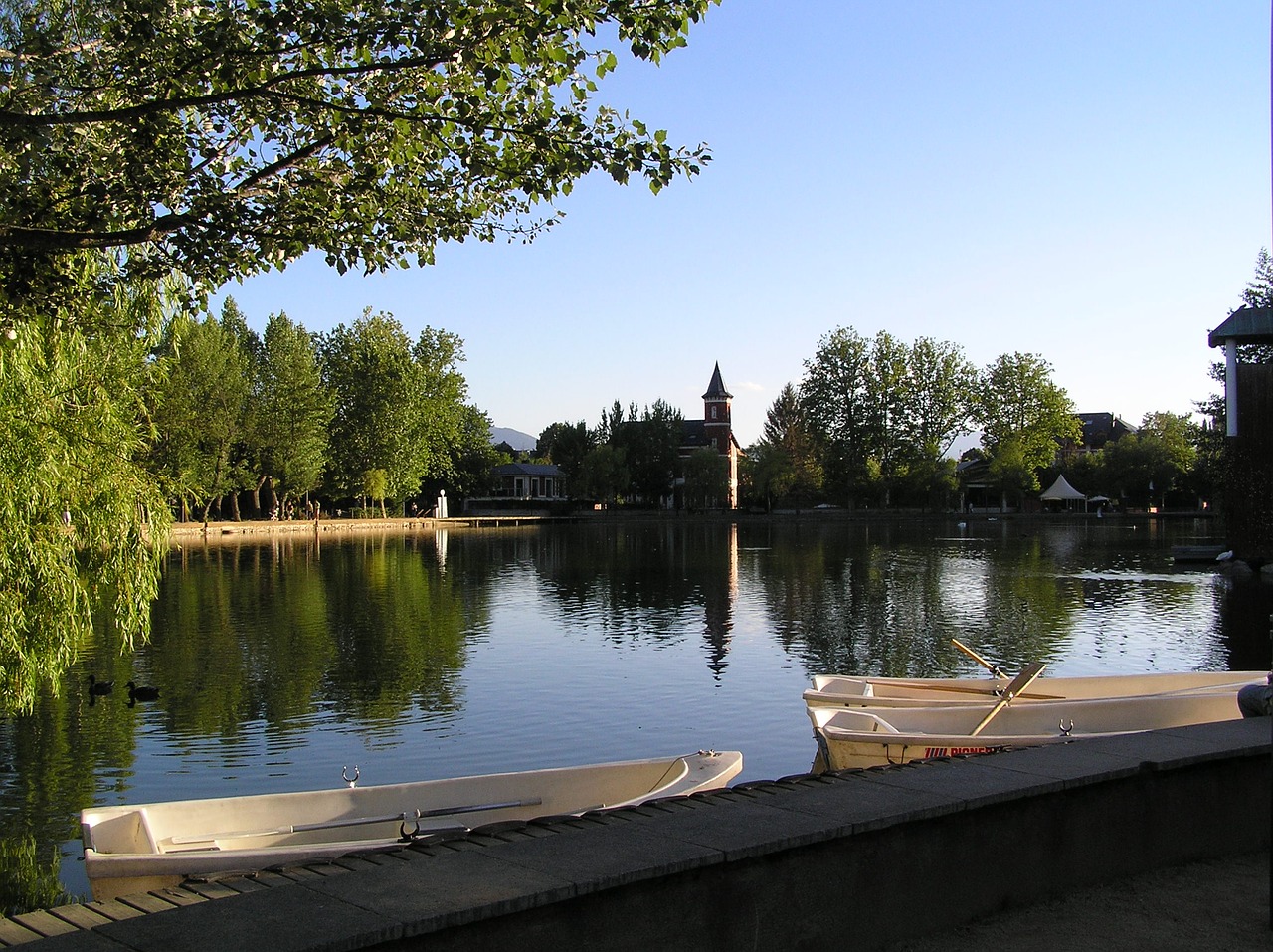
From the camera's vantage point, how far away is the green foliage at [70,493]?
1159 cm

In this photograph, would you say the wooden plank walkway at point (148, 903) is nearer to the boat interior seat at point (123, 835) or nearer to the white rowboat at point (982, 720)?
the boat interior seat at point (123, 835)

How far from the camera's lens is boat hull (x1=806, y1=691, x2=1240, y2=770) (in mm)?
10320

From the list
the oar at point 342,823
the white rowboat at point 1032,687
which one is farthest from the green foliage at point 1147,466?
the oar at point 342,823

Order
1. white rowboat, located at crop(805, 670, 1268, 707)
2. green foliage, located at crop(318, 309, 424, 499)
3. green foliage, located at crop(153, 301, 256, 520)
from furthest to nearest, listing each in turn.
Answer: green foliage, located at crop(318, 309, 424, 499)
green foliage, located at crop(153, 301, 256, 520)
white rowboat, located at crop(805, 670, 1268, 707)

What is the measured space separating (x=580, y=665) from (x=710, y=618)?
309 inches

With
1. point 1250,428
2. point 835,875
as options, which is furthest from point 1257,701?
point 1250,428

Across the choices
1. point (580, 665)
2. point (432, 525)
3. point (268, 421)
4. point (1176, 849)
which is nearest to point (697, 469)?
point (432, 525)

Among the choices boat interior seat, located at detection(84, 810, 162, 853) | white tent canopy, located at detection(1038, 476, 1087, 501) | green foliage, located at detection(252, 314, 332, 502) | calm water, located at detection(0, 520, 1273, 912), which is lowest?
calm water, located at detection(0, 520, 1273, 912)

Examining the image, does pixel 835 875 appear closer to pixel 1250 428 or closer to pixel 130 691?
pixel 130 691

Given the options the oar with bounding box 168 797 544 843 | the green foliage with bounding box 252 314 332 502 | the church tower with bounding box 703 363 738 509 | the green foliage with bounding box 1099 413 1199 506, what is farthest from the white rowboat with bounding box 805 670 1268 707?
the church tower with bounding box 703 363 738 509

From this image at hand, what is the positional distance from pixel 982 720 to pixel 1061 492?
9353 cm

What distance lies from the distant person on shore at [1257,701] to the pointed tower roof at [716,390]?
128m

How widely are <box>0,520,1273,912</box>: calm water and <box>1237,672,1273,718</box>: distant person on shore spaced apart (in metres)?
6.91

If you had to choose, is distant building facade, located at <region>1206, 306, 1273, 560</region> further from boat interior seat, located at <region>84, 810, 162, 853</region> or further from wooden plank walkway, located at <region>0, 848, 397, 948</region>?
wooden plank walkway, located at <region>0, 848, 397, 948</region>
